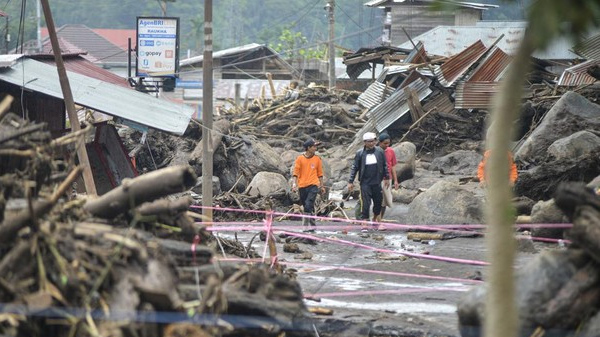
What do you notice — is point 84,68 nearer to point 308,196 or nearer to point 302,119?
point 308,196

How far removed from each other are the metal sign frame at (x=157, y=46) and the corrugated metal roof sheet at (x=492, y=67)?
8803 millimetres

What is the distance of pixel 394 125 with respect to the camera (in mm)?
32188

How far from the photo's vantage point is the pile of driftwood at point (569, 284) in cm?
719

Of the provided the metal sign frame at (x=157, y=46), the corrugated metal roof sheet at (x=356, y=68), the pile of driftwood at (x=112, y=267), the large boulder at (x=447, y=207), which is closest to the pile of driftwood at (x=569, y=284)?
the pile of driftwood at (x=112, y=267)

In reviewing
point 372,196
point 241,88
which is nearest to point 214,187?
point 372,196

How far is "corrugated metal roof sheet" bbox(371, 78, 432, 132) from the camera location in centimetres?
3183

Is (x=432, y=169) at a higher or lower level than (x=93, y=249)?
lower

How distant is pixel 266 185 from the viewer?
2233cm

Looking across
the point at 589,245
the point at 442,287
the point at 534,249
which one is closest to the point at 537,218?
the point at 534,249

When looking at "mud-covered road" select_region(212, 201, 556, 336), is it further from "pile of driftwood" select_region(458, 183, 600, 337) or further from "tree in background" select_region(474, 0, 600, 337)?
"tree in background" select_region(474, 0, 600, 337)

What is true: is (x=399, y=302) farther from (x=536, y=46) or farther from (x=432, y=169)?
(x=432, y=169)

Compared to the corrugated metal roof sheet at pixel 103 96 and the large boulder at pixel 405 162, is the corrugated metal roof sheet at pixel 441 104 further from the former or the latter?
the corrugated metal roof sheet at pixel 103 96

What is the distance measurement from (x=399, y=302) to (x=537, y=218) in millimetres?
3621

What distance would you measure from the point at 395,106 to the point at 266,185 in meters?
10.8
